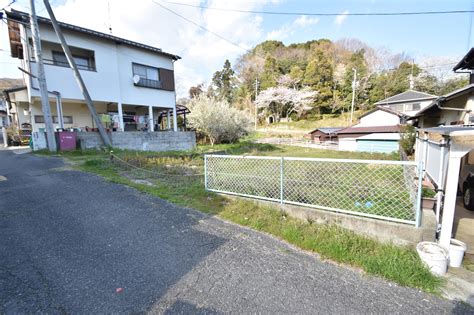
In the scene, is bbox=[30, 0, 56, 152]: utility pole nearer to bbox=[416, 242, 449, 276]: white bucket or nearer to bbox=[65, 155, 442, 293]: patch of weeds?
bbox=[65, 155, 442, 293]: patch of weeds

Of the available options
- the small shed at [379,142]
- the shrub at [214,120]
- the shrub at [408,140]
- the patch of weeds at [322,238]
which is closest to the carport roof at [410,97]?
the small shed at [379,142]

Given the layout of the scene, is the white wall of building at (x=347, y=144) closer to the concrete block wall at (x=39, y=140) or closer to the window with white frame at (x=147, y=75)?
the window with white frame at (x=147, y=75)

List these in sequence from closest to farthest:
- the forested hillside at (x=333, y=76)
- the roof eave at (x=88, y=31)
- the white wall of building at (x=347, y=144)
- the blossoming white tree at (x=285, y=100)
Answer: the roof eave at (x=88, y=31) → the white wall of building at (x=347, y=144) → the forested hillside at (x=333, y=76) → the blossoming white tree at (x=285, y=100)

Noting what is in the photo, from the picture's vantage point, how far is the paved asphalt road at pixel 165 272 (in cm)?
170

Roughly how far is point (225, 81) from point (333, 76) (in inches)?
733

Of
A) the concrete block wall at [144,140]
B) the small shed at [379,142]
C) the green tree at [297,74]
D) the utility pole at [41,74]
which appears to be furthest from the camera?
the green tree at [297,74]

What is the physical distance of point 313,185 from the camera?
3490mm

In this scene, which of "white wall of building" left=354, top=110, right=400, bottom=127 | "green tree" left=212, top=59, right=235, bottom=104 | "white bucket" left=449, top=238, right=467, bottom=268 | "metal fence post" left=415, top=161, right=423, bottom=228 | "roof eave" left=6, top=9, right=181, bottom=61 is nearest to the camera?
"white bucket" left=449, top=238, right=467, bottom=268

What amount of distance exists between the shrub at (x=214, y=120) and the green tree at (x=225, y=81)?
2209cm

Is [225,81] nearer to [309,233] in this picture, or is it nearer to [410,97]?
[410,97]

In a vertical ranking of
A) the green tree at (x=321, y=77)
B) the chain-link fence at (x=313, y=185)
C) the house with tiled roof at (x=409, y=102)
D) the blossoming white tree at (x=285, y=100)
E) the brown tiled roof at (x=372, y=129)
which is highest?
the green tree at (x=321, y=77)

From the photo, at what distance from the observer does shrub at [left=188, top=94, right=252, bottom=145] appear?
1598 cm

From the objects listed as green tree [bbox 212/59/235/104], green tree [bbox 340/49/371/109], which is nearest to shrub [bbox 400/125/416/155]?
green tree [bbox 340/49/371/109]

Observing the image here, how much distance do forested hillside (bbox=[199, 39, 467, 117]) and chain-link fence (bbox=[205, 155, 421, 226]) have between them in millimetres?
27384
